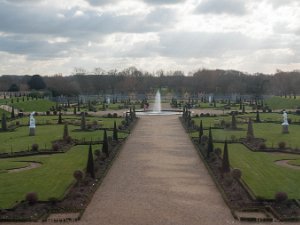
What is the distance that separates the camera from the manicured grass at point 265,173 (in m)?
20.9

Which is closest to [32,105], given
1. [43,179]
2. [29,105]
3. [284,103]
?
[29,105]

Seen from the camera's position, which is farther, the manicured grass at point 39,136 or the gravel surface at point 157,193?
the manicured grass at point 39,136

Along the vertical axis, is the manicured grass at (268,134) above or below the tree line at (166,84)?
below

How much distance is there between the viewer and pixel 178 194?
798 inches

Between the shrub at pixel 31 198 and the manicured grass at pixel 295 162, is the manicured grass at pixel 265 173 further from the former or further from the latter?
the shrub at pixel 31 198

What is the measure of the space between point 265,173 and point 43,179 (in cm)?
1161

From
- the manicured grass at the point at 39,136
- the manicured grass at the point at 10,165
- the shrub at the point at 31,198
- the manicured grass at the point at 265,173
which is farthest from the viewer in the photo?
the manicured grass at the point at 39,136

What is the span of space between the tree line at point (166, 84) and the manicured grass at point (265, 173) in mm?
75789

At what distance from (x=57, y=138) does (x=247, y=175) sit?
2004 centimetres

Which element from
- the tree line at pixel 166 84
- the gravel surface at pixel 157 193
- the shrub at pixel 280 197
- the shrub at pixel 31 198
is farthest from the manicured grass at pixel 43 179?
the tree line at pixel 166 84

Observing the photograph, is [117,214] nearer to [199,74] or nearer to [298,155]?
[298,155]

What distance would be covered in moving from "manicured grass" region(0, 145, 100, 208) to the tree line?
79.8 meters

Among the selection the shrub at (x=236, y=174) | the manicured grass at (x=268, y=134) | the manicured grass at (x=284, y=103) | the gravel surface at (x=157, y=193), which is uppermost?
the manicured grass at (x=284, y=103)

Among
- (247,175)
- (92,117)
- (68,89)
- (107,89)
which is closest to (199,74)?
(107,89)
